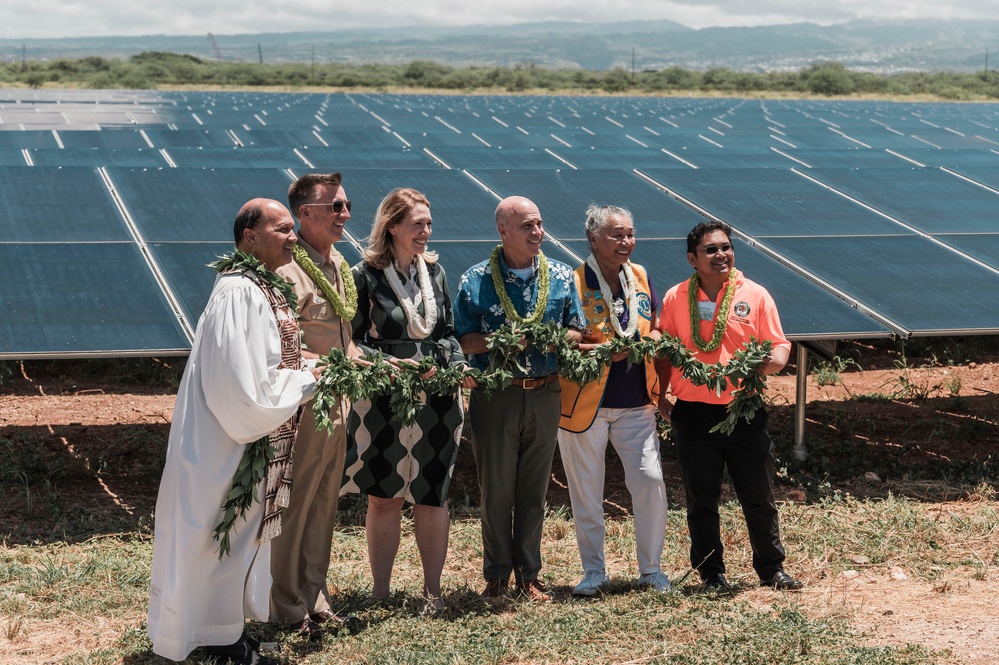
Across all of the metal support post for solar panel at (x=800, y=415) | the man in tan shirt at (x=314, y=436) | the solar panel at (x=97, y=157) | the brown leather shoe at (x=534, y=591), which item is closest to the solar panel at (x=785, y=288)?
the metal support post for solar panel at (x=800, y=415)

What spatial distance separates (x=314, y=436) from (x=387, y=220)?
1.15m

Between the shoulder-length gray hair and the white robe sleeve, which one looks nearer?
the white robe sleeve

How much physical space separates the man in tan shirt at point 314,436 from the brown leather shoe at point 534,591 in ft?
3.41

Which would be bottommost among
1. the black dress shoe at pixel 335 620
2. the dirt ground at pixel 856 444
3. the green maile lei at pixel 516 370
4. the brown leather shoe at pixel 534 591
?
the dirt ground at pixel 856 444

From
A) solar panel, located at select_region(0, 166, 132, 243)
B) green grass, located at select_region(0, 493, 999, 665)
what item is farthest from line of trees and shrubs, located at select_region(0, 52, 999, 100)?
green grass, located at select_region(0, 493, 999, 665)

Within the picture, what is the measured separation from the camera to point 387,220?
6.10 metres

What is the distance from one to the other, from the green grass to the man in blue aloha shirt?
0.33m

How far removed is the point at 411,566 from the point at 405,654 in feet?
5.69

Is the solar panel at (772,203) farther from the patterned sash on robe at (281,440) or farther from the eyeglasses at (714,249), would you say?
the patterned sash on robe at (281,440)

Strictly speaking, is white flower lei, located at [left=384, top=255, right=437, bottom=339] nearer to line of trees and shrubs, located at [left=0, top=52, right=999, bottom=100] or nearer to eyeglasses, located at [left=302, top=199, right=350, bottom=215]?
eyeglasses, located at [left=302, top=199, right=350, bottom=215]

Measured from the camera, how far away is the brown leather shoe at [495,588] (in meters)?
6.50

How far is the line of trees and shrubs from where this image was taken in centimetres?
6184

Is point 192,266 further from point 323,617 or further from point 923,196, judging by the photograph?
point 923,196

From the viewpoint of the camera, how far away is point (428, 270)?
6.27m
